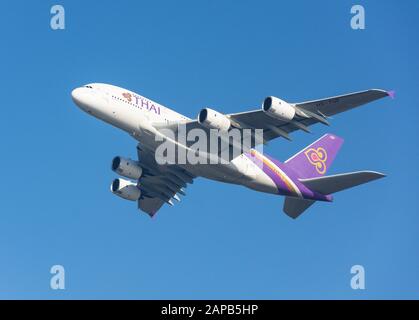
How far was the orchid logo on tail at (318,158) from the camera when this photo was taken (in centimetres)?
5969

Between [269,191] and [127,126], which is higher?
[127,126]

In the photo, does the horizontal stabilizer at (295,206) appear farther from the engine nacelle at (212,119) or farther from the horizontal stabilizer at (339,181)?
the engine nacelle at (212,119)

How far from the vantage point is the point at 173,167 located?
190 feet

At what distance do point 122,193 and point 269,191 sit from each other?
10971 millimetres

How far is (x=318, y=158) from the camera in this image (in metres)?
60.2

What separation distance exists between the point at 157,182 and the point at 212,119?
10955mm

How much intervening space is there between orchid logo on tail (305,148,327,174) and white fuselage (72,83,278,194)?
7.42 metres

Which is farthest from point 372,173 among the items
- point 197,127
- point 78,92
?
point 78,92

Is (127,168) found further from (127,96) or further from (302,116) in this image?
(302,116)

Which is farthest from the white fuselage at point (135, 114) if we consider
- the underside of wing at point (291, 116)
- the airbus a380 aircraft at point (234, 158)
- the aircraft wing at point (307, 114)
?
the aircraft wing at point (307, 114)

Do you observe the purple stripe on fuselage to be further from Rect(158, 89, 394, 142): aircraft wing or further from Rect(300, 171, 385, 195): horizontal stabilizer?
Rect(158, 89, 394, 142): aircraft wing

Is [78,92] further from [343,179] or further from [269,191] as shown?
[343,179]

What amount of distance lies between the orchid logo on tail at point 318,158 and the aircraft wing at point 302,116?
24.4 feet
